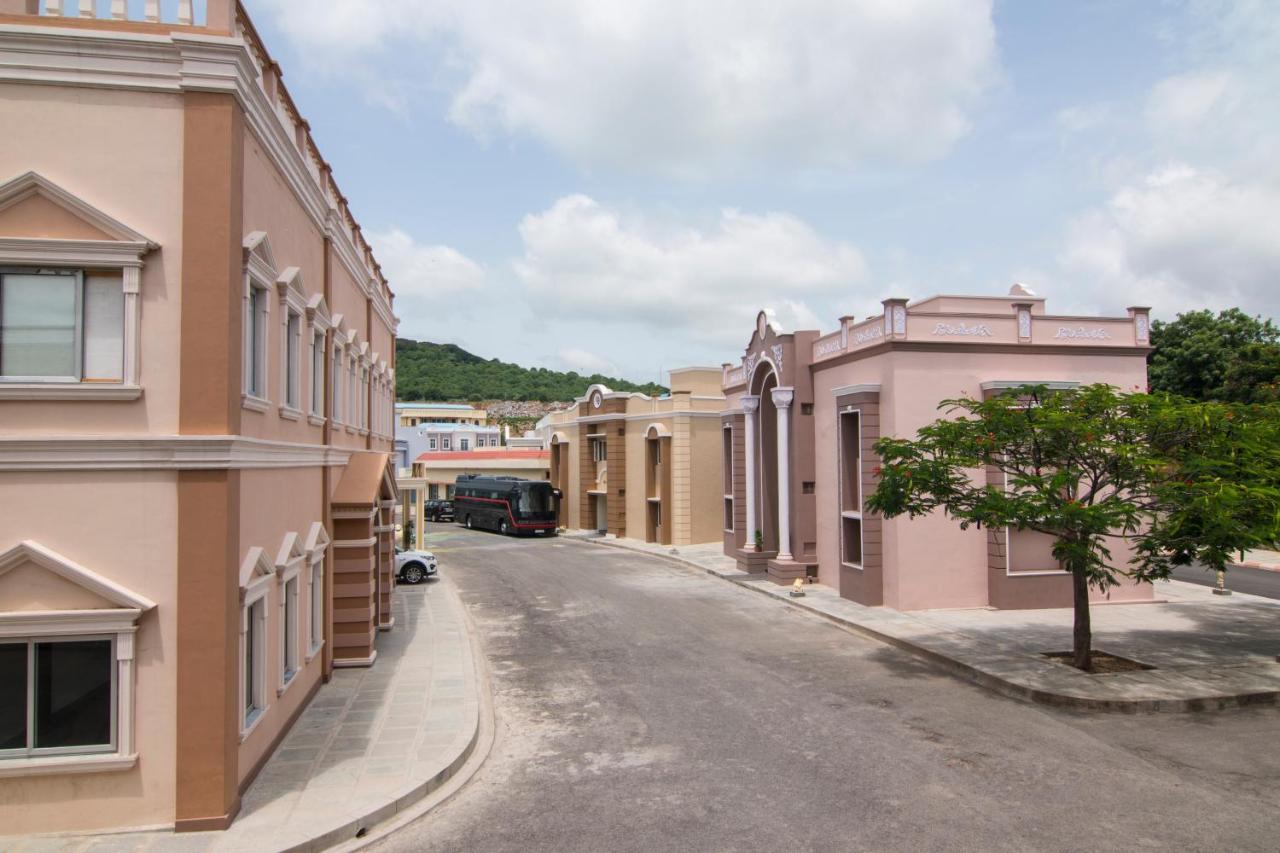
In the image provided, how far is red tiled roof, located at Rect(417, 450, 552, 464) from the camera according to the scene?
50.1 meters

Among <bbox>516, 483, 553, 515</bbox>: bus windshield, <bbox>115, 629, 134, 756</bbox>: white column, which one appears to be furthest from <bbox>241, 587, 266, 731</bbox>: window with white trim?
<bbox>516, 483, 553, 515</bbox>: bus windshield

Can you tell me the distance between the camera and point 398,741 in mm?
10062

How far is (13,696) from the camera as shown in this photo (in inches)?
284

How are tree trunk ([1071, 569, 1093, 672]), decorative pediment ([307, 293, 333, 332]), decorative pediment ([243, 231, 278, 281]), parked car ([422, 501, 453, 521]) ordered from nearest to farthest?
decorative pediment ([243, 231, 278, 281])
decorative pediment ([307, 293, 333, 332])
tree trunk ([1071, 569, 1093, 672])
parked car ([422, 501, 453, 521])

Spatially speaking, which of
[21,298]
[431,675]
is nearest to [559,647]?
[431,675]

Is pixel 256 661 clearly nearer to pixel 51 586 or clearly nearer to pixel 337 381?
pixel 51 586

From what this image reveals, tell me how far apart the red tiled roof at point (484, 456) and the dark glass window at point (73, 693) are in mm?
41322

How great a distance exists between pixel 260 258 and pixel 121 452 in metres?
2.48

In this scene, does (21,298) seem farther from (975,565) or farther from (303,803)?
(975,565)

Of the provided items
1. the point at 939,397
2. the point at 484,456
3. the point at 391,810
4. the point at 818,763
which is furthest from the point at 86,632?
the point at 484,456

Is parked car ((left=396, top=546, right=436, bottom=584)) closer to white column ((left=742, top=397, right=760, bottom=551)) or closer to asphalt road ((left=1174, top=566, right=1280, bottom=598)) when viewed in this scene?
white column ((left=742, top=397, right=760, bottom=551))

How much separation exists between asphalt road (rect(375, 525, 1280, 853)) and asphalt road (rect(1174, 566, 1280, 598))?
39.5ft

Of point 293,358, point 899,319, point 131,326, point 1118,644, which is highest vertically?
point 899,319

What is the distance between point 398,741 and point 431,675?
10.4 feet
